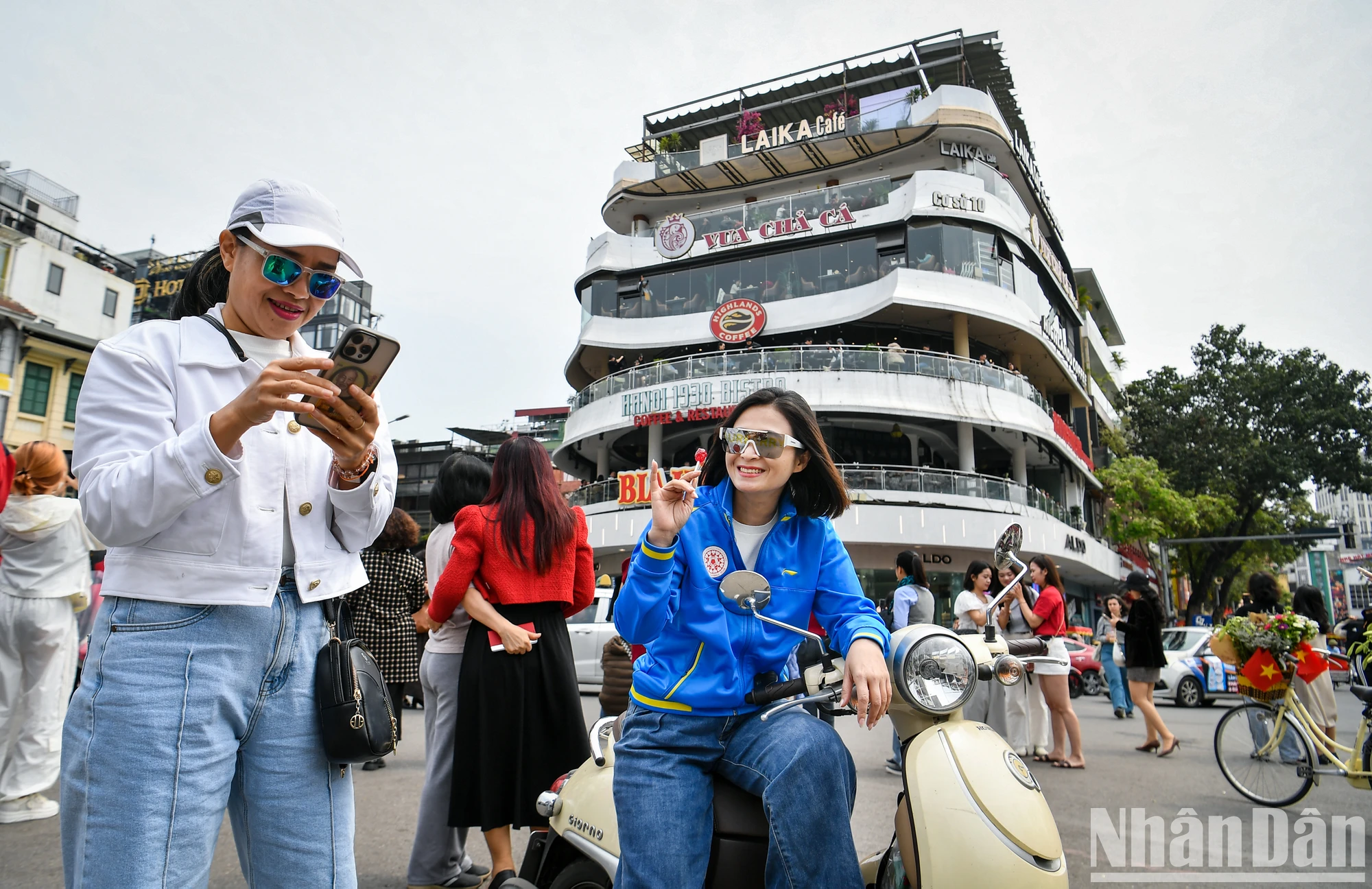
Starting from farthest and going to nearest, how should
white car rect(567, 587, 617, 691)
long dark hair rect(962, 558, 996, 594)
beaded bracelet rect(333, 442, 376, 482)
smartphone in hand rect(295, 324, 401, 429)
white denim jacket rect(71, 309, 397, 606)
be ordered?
white car rect(567, 587, 617, 691), long dark hair rect(962, 558, 996, 594), beaded bracelet rect(333, 442, 376, 482), smartphone in hand rect(295, 324, 401, 429), white denim jacket rect(71, 309, 397, 606)

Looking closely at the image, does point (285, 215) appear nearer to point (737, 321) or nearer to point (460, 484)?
point (460, 484)

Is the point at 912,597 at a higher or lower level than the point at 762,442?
lower

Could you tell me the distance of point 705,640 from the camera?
232cm

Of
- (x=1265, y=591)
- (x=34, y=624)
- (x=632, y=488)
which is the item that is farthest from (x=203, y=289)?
(x=632, y=488)

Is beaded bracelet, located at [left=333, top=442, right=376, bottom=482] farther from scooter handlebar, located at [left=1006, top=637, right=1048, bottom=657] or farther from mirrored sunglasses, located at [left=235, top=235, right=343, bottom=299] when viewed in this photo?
scooter handlebar, located at [left=1006, top=637, right=1048, bottom=657]

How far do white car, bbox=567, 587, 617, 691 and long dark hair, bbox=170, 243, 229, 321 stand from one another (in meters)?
11.2

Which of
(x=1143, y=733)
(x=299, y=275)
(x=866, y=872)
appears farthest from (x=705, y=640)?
(x=1143, y=733)

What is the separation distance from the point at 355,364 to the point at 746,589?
1.03 meters

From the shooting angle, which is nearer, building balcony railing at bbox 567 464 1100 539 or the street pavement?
the street pavement

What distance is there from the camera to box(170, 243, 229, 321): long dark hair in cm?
202

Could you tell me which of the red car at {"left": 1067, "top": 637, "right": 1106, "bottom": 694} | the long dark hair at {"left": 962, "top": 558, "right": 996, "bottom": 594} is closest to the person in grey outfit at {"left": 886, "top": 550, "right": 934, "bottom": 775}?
the long dark hair at {"left": 962, "top": 558, "right": 996, "bottom": 594}

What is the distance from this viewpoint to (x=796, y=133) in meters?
32.2

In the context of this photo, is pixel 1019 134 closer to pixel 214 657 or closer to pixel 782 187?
pixel 782 187

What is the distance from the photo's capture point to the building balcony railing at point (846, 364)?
26.4 metres
